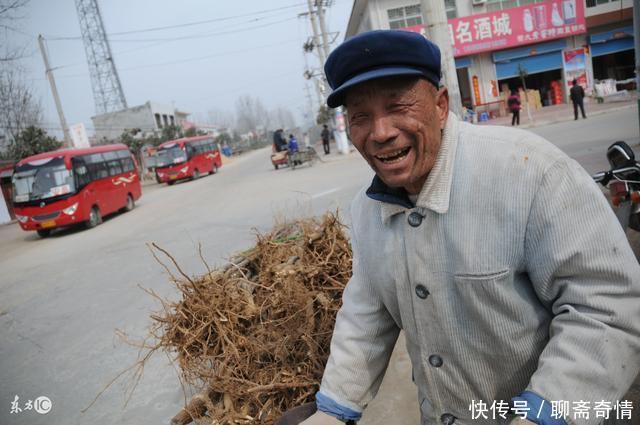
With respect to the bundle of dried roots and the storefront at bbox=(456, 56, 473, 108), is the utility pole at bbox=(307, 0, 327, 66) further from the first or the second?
the bundle of dried roots

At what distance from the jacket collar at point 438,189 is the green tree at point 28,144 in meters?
22.6

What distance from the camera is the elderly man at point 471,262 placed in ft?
3.44

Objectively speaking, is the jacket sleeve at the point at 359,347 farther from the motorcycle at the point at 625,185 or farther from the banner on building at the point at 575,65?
the banner on building at the point at 575,65

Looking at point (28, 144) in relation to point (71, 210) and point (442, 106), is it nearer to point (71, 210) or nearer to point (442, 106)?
point (71, 210)

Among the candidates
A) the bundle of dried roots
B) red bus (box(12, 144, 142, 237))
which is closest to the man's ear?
the bundle of dried roots

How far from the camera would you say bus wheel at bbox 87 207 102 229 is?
518 inches

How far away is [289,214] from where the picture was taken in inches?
353

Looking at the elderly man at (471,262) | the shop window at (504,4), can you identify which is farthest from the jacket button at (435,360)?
the shop window at (504,4)

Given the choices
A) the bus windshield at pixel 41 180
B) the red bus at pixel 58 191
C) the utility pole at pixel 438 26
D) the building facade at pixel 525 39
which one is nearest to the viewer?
the utility pole at pixel 438 26

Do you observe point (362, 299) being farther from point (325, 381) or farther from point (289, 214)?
point (289, 214)

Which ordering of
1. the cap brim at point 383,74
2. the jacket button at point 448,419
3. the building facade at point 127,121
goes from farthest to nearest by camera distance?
the building facade at point 127,121
the jacket button at point 448,419
the cap brim at point 383,74

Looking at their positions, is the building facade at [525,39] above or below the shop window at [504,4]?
below

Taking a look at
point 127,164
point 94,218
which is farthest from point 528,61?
point 94,218

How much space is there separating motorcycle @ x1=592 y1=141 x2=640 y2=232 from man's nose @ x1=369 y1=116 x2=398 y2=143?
8.33 ft
